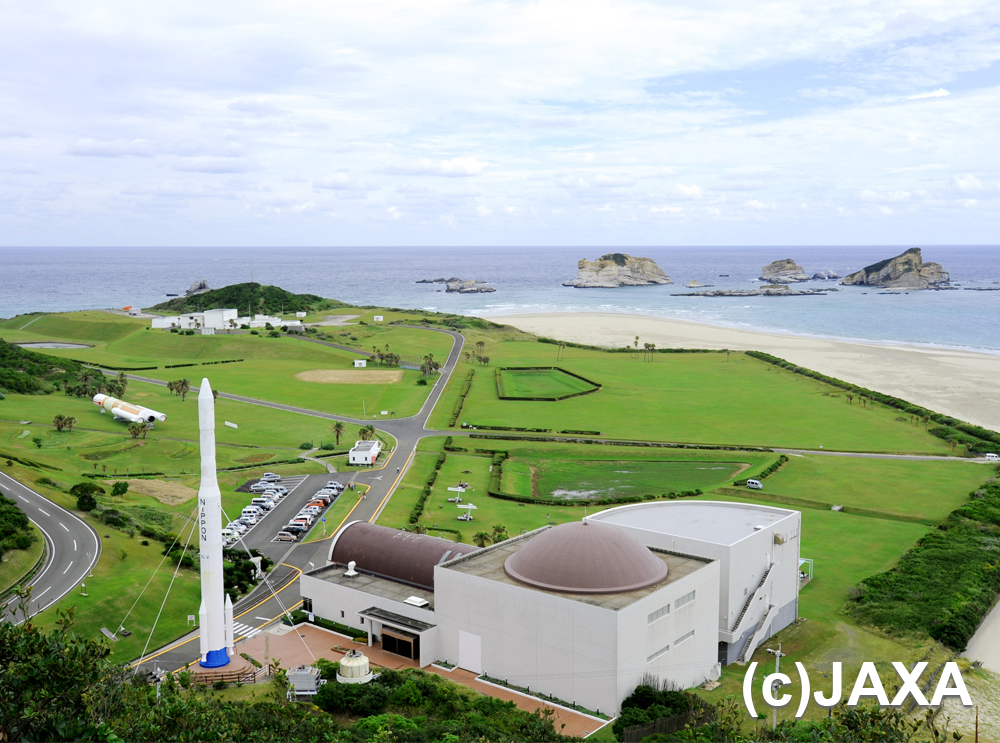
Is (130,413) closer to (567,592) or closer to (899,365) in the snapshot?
(567,592)

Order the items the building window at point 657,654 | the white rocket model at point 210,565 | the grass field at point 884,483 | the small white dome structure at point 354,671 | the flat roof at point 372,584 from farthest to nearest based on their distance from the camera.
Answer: the grass field at point 884,483 → the flat roof at point 372,584 → the white rocket model at point 210,565 → the building window at point 657,654 → the small white dome structure at point 354,671

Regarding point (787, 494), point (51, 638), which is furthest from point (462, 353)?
point (51, 638)

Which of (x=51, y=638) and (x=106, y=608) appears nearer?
(x=51, y=638)

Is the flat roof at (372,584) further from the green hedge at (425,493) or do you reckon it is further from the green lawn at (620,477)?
the green lawn at (620,477)

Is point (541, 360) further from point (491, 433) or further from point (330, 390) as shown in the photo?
point (491, 433)

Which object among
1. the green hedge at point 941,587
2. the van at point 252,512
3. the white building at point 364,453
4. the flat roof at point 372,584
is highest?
the white building at point 364,453

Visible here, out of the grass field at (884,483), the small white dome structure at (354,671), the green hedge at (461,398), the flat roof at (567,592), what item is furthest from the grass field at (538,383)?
the small white dome structure at (354,671)
